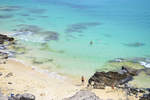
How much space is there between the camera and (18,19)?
45562mm

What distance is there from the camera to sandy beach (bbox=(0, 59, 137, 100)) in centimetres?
1909

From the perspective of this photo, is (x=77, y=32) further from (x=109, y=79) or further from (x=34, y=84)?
(x=34, y=84)

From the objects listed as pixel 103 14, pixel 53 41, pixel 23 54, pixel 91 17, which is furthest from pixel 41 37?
pixel 103 14

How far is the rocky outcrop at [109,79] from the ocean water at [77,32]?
9.37 feet

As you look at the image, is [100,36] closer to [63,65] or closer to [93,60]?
[93,60]

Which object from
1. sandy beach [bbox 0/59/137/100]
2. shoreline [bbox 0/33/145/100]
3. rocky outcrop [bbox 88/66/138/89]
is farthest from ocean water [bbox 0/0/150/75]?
rocky outcrop [bbox 88/66/138/89]

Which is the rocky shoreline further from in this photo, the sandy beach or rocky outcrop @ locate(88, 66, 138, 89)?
the sandy beach

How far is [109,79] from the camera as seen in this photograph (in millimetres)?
21875

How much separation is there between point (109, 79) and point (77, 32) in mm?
17187

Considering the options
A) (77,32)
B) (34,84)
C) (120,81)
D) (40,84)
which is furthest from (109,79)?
(77,32)

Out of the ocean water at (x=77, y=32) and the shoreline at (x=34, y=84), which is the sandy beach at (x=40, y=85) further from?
the ocean water at (x=77, y=32)

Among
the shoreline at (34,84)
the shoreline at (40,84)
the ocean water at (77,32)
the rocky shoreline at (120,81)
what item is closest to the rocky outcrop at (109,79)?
the rocky shoreline at (120,81)

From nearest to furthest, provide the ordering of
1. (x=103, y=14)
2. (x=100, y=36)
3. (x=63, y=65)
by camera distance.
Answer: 1. (x=63, y=65)
2. (x=100, y=36)
3. (x=103, y=14)

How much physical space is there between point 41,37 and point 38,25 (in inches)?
286
